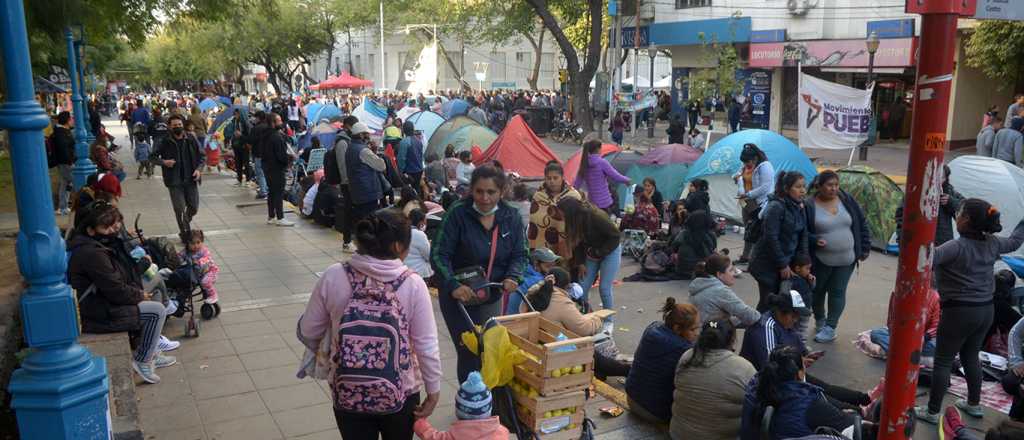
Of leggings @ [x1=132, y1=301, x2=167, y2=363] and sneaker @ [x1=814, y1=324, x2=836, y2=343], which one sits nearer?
leggings @ [x1=132, y1=301, x2=167, y2=363]

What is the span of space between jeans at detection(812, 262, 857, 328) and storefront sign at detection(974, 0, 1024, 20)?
435 centimetres

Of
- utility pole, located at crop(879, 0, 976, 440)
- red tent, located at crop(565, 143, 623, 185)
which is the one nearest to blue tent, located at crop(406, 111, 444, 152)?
red tent, located at crop(565, 143, 623, 185)

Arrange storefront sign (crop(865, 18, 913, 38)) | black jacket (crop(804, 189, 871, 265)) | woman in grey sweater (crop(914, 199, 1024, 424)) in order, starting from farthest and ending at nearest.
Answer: storefront sign (crop(865, 18, 913, 38)) < black jacket (crop(804, 189, 871, 265)) < woman in grey sweater (crop(914, 199, 1024, 424))

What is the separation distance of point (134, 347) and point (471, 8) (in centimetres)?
4059

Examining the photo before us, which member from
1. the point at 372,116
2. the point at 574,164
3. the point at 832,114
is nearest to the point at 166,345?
the point at 574,164

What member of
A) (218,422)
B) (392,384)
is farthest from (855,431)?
(218,422)

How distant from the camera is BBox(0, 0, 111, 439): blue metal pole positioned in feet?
10.9

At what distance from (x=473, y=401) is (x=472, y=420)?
0.08m

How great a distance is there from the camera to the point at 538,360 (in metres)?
4.09

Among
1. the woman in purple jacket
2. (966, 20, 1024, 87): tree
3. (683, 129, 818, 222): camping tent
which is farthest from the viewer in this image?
(966, 20, 1024, 87): tree

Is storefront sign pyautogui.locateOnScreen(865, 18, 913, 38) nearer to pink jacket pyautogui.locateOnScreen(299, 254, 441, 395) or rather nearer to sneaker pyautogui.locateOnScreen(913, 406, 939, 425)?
sneaker pyautogui.locateOnScreen(913, 406, 939, 425)

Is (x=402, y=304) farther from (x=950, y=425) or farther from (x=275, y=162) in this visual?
(x=275, y=162)

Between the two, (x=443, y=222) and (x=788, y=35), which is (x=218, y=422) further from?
(x=788, y=35)

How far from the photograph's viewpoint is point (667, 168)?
13750 millimetres
